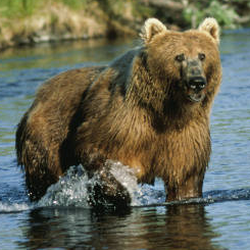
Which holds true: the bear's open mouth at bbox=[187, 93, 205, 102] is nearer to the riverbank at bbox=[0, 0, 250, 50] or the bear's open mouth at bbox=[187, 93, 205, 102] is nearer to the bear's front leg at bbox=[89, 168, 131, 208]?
the bear's front leg at bbox=[89, 168, 131, 208]

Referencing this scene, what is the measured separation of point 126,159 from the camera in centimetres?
741

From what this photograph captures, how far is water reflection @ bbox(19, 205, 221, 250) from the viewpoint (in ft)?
20.2

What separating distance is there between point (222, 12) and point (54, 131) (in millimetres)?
18525

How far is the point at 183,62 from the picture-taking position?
702 centimetres

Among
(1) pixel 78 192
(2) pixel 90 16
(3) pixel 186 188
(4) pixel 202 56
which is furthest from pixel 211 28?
(2) pixel 90 16

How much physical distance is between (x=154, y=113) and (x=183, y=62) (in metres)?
0.59

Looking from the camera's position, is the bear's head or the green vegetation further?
the green vegetation

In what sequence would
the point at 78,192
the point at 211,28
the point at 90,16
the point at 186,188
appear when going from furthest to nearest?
the point at 90,16
the point at 78,192
the point at 186,188
the point at 211,28

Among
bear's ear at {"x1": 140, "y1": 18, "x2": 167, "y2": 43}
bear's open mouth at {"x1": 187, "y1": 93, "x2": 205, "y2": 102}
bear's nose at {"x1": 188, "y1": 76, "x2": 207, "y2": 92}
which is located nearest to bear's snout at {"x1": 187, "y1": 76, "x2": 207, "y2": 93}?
bear's nose at {"x1": 188, "y1": 76, "x2": 207, "y2": 92}

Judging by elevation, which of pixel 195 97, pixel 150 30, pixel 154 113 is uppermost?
pixel 150 30

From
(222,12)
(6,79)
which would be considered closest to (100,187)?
(6,79)

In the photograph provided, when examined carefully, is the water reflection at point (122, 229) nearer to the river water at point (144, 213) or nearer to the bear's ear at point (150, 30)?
the river water at point (144, 213)

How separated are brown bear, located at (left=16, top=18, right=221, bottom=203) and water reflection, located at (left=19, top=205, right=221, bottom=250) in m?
0.38

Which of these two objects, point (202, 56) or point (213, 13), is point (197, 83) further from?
point (213, 13)
